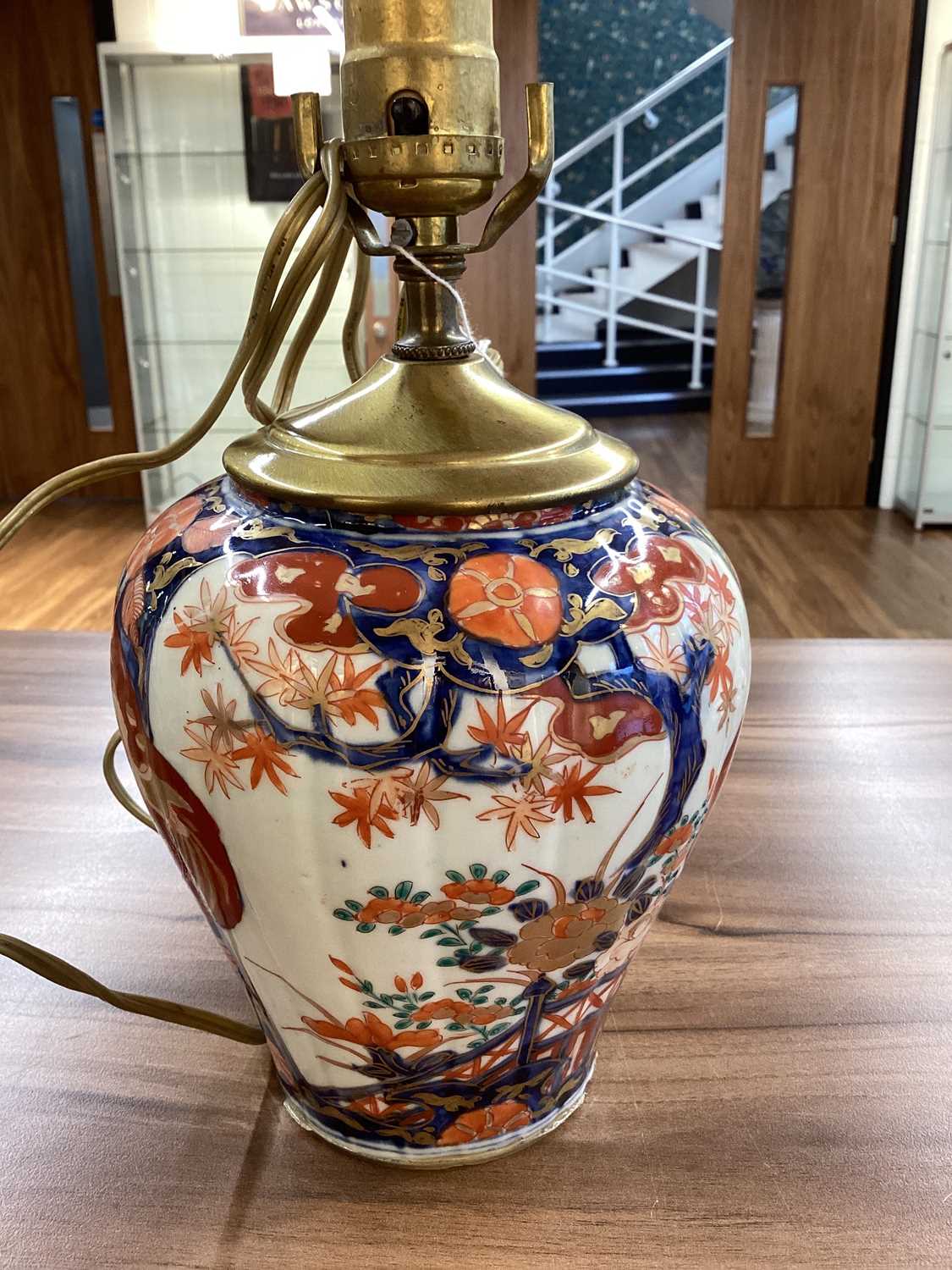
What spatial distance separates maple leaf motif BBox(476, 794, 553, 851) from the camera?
49 cm

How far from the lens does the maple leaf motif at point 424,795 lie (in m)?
0.48

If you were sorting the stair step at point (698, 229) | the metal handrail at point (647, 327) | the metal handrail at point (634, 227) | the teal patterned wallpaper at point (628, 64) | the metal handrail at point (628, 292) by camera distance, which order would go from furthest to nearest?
1. the teal patterned wallpaper at point (628, 64)
2. the stair step at point (698, 229)
3. the metal handrail at point (647, 327)
4. the metal handrail at point (628, 292)
5. the metal handrail at point (634, 227)

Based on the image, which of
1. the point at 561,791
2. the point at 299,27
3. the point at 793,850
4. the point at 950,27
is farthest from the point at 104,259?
the point at 561,791

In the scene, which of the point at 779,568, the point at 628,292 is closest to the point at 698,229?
the point at 628,292

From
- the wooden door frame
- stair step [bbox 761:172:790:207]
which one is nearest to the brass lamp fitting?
stair step [bbox 761:172:790:207]

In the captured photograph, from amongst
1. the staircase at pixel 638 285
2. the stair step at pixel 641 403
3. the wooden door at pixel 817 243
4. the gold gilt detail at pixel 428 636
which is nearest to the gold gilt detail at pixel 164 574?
the gold gilt detail at pixel 428 636

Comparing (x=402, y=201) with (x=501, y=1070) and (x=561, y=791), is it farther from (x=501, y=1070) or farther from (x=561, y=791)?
(x=501, y=1070)

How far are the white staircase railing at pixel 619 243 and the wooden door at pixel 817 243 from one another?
4.03 feet

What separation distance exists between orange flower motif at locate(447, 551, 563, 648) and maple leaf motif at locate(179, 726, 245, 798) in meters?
0.12

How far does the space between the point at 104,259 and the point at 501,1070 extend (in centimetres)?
329

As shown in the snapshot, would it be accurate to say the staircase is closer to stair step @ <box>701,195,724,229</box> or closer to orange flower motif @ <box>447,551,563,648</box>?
stair step @ <box>701,195,724,229</box>

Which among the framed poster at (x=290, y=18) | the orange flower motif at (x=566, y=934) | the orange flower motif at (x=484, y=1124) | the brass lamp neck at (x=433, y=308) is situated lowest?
the orange flower motif at (x=484, y=1124)

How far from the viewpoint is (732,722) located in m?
0.57

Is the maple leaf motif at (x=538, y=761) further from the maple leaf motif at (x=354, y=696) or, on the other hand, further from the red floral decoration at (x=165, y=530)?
the red floral decoration at (x=165, y=530)
